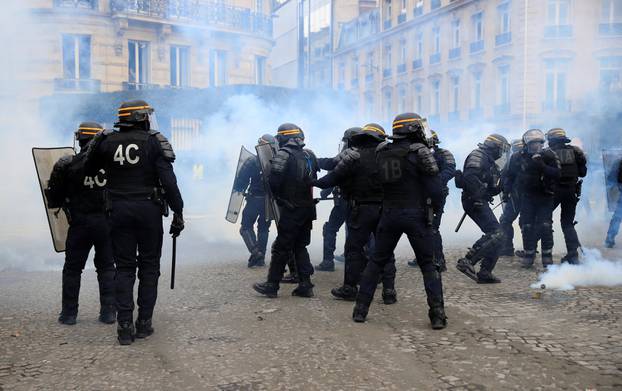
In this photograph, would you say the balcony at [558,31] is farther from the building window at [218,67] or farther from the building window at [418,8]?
the building window at [218,67]

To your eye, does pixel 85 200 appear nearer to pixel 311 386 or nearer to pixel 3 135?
pixel 311 386

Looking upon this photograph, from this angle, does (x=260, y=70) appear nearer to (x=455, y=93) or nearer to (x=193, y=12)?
(x=193, y=12)

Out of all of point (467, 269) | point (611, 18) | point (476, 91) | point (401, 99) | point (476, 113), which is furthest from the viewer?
point (401, 99)

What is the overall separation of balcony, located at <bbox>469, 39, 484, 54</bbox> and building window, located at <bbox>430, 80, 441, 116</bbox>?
2.71 metres

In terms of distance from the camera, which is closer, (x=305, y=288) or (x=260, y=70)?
(x=305, y=288)

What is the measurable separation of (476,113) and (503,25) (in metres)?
3.79

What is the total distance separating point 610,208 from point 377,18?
28.5 meters

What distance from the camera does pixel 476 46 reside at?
2936cm

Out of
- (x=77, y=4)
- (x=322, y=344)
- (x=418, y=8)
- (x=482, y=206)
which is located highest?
(x=418, y=8)

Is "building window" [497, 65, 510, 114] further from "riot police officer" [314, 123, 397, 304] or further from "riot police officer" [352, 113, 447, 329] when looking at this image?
"riot police officer" [352, 113, 447, 329]

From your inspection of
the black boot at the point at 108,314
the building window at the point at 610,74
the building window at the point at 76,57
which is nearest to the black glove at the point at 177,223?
the black boot at the point at 108,314

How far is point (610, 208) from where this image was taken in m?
10.3

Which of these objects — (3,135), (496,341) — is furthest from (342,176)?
(3,135)

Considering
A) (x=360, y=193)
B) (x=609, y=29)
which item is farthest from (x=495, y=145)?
(x=609, y=29)
